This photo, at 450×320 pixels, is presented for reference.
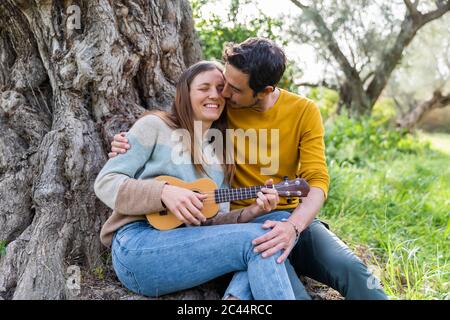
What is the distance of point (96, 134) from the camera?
347cm

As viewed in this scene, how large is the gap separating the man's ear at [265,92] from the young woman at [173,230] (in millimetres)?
248

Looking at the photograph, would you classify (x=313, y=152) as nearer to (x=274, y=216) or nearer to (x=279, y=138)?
(x=279, y=138)

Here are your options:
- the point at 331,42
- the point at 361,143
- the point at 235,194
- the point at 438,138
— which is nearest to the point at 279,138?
the point at 235,194

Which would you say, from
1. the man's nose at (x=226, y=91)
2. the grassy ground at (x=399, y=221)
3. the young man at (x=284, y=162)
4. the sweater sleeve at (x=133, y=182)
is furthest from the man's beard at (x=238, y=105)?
the grassy ground at (x=399, y=221)

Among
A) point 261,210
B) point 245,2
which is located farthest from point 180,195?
point 245,2

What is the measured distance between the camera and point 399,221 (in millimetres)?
5012

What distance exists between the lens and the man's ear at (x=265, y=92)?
10.1 ft

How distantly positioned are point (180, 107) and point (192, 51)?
1451 mm

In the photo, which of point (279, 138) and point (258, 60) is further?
point (279, 138)

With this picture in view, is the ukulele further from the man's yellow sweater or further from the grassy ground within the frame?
the grassy ground

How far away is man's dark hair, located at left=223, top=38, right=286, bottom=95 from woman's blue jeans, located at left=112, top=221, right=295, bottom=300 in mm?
807

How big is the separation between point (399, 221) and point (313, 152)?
2.24 meters
